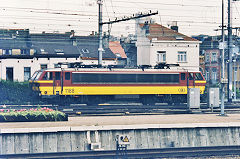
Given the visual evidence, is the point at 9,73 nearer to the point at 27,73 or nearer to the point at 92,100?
the point at 27,73

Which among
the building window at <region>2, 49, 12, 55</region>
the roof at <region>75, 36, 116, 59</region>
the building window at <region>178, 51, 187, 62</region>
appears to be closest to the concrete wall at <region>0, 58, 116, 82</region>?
the building window at <region>2, 49, 12, 55</region>

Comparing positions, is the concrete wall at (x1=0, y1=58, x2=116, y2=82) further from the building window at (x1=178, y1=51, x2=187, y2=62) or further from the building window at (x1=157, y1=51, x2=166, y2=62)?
the building window at (x1=178, y1=51, x2=187, y2=62)

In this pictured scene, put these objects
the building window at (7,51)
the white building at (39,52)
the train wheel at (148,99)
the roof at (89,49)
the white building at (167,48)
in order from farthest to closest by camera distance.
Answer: the roof at (89,49) → the white building at (167,48) → the building window at (7,51) → the white building at (39,52) → the train wheel at (148,99)

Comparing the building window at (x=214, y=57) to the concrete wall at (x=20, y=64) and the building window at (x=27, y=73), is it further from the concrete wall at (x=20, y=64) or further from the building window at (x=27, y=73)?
the building window at (x=27, y=73)

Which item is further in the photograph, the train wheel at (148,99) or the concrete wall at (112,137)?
the train wheel at (148,99)

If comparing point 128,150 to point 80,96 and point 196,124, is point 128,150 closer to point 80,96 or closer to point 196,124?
point 196,124

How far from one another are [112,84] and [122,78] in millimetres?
1079

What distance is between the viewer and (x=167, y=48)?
64.0 m

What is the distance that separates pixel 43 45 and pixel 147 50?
14999 millimetres

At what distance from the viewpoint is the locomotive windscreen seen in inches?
1623

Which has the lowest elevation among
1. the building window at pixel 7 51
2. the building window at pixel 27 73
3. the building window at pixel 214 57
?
the building window at pixel 27 73

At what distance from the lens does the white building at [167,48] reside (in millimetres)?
63719

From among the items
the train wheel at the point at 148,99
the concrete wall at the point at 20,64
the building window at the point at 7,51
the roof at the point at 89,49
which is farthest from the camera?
the roof at the point at 89,49

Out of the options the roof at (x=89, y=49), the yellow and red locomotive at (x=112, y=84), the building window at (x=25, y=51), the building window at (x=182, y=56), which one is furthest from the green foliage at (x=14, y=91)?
the building window at (x=182, y=56)
